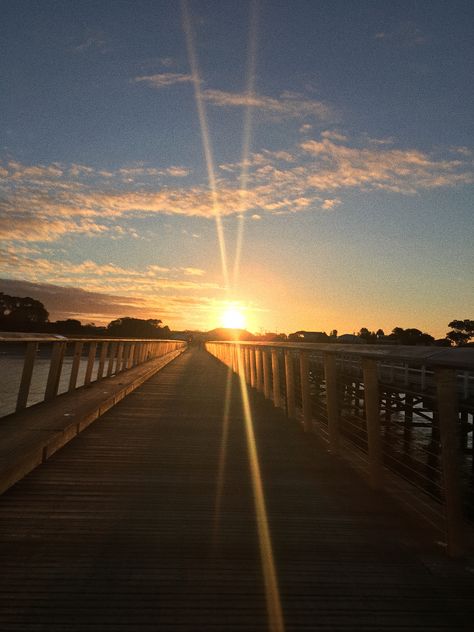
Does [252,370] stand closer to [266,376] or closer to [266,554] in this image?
[266,376]

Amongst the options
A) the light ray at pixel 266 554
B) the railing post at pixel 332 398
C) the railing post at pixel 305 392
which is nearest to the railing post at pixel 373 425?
the light ray at pixel 266 554

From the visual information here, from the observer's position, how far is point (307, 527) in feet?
10.9

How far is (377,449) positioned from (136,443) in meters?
2.78

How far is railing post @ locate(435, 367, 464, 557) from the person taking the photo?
2920 mm

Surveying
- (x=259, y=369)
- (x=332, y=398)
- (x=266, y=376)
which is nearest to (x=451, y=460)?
(x=332, y=398)

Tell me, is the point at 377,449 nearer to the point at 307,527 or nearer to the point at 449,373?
the point at 307,527

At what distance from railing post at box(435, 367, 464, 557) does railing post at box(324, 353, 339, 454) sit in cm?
236

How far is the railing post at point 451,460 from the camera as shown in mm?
2920

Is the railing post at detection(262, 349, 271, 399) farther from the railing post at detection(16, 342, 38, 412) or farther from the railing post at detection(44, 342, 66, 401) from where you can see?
the railing post at detection(16, 342, 38, 412)

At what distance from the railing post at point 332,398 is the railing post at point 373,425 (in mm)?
1036

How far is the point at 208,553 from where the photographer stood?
9.30 ft

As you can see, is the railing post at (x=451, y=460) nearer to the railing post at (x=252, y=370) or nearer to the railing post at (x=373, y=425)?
the railing post at (x=373, y=425)

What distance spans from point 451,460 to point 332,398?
2.43 metres

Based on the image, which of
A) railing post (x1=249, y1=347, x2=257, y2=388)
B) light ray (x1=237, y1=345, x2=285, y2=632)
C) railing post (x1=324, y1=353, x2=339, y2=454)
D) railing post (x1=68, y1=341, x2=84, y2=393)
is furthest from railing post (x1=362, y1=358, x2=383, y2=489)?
railing post (x1=249, y1=347, x2=257, y2=388)
